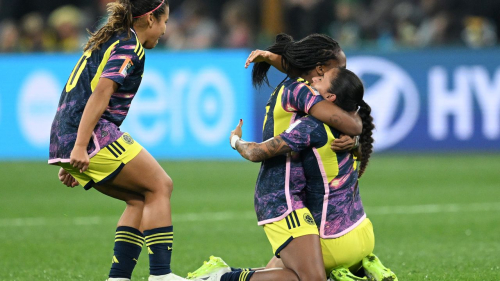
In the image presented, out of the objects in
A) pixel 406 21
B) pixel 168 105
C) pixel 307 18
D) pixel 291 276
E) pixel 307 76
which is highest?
pixel 307 18

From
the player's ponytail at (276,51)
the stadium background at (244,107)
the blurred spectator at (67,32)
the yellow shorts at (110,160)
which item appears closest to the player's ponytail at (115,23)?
the yellow shorts at (110,160)

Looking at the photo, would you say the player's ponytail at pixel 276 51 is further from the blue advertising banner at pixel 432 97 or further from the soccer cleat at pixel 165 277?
the blue advertising banner at pixel 432 97

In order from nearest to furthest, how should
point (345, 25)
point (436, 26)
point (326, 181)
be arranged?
1. point (326, 181)
2. point (436, 26)
3. point (345, 25)

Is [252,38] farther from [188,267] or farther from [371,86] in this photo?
[188,267]

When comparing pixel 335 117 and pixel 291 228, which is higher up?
pixel 335 117

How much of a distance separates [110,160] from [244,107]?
912cm

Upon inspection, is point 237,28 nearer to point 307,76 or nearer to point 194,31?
point 194,31

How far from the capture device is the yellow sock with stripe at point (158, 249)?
15.0 feet

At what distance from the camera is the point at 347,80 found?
452cm

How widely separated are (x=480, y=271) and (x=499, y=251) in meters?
0.94

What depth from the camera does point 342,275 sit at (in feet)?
14.6

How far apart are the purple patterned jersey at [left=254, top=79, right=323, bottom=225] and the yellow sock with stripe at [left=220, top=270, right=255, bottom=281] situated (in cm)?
32

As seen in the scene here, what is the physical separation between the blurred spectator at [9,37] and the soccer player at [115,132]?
10526 mm

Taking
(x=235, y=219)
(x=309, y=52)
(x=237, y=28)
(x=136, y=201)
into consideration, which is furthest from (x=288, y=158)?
(x=237, y=28)
